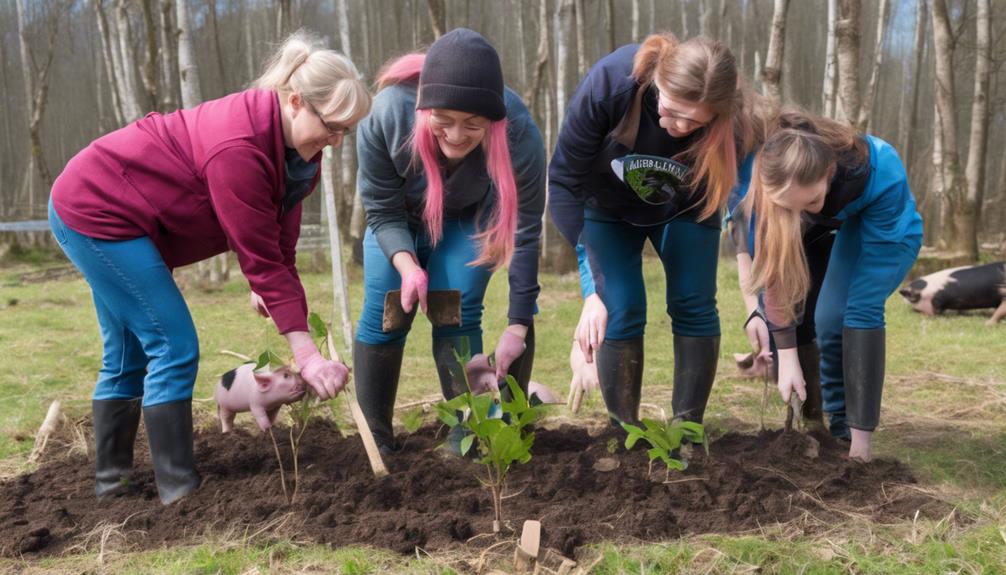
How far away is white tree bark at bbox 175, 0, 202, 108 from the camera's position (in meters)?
7.60

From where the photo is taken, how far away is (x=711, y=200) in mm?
2914

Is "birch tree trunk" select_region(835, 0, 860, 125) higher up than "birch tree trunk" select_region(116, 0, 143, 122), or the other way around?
"birch tree trunk" select_region(116, 0, 143, 122)

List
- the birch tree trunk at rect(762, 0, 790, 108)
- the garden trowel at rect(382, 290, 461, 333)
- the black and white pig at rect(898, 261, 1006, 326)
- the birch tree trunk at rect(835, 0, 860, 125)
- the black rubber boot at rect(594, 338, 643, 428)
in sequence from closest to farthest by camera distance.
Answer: the garden trowel at rect(382, 290, 461, 333) < the black rubber boot at rect(594, 338, 643, 428) < the birch tree trunk at rect(762, 0, 790, 108) < the birch tree trunk at rect(835, 0, 860, 125) < the black and white pig at rect(898, 261, 1006, 326)

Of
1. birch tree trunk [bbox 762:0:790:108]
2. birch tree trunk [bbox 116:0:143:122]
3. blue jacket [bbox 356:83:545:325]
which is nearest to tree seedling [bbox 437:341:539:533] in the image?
blue jacket [bbox 356:83:545:325]

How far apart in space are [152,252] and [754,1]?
689 inches

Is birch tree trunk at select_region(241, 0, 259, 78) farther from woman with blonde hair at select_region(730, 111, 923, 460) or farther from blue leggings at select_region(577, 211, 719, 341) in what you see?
woman with blonde hair at select_region(730, 111, 923, 460)

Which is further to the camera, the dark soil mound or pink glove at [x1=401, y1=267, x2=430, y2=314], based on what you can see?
pink glove at [x1=401, y1=267, x2=430, y2=314]

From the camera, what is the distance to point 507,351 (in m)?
2.99

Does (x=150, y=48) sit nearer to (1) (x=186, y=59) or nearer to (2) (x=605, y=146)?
(1) (x=186, y=59)

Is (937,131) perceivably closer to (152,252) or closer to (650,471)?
(650,471)

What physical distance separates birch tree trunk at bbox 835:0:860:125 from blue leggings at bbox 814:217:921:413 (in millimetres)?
3268

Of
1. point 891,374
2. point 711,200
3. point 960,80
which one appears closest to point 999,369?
point 891,374

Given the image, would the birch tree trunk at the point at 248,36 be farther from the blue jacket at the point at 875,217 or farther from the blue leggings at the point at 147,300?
the blue jacket at the point at 875,217

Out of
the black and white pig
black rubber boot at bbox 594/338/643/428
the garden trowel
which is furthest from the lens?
the black and white pig
